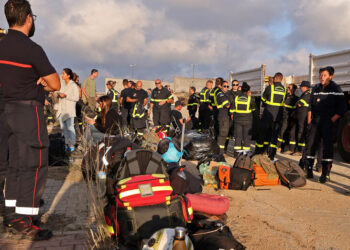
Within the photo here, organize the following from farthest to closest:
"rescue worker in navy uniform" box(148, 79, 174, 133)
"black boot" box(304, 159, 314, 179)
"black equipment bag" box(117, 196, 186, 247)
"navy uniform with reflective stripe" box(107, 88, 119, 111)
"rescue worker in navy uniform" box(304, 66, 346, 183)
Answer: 1. "navy uniform with reflective stripe" box(107, 88, 119, 111)
2. "rescue worker in navy uniform" box(148, 79, 174, 133)
3. "black boot" box(304, 159, 314, 179)
4. "rescue worker in navy uniform" box(304, 66, 346, 183)
5. "black equipment bag" box(117, 196, 186, 247)

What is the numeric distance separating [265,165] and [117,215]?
3326mm

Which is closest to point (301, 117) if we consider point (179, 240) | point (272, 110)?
point (272, 110)

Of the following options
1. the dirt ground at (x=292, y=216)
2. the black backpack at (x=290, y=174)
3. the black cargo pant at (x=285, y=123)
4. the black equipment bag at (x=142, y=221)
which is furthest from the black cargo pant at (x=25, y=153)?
the black cargo pant at (x=285, y=123)

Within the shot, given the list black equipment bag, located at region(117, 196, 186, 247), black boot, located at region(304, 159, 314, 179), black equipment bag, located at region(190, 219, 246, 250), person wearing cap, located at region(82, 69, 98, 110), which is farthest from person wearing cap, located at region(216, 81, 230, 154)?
black equipment bag, located at region(117, 196, 186, 247)

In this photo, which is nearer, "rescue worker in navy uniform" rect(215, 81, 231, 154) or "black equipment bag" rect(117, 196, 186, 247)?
"black equipment bag" rect(117, 196, 186, 247)

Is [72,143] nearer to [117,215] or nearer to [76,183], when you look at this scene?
[76,183]

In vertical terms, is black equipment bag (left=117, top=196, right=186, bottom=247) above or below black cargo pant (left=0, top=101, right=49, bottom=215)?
below

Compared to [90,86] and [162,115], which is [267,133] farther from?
[90,86]

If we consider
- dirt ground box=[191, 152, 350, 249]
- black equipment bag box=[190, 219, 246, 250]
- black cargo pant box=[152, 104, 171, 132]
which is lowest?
dirt ground box=[191, 152, 350, 249]

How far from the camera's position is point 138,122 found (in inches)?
344

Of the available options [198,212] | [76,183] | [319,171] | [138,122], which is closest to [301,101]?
[319,171]

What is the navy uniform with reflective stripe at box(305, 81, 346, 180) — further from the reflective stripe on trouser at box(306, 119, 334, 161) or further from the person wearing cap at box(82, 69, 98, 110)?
the person wearing cap at box(82, 69, 98, 110)

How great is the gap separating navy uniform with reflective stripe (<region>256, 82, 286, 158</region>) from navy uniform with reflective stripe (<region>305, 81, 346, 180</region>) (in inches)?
64.3

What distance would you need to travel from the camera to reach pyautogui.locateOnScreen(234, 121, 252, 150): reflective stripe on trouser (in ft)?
23.9
